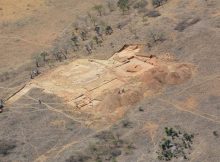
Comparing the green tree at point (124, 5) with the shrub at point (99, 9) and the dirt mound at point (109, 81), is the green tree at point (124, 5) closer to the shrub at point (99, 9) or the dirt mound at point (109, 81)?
the shrub at point (99, 9)

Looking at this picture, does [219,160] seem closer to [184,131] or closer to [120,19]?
[184,131]

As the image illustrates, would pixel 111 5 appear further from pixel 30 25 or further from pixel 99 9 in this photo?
pixel 30 25

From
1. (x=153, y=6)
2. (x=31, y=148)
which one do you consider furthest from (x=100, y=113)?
(x=153, y=6)

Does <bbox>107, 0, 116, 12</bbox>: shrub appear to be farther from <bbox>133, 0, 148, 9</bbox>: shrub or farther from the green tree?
<bbox>133, 0, 148, 9</bbox>: shrub

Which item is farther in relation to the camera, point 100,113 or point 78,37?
point 78,37

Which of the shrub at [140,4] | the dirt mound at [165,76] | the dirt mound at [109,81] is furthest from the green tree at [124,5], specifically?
the dirt mound at [165,76]

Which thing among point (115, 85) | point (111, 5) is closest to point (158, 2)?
point (111, 5)

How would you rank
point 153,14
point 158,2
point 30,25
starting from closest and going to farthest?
point 153,14 → point 158,2 → point 30,25

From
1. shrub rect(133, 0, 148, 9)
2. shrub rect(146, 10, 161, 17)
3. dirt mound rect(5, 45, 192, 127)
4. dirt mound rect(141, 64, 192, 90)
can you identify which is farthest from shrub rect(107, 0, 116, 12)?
dirt mound rect(141, 64, 192, 90)
